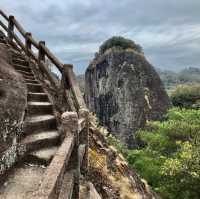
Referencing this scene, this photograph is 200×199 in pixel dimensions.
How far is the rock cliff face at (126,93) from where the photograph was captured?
3462 cm

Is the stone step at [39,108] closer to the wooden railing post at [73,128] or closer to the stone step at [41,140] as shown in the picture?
the stone step at [41,140]

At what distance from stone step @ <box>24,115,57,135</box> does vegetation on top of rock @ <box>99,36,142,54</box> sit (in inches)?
1498

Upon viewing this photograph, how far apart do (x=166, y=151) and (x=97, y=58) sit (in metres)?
29.4

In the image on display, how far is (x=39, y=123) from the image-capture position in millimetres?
5238

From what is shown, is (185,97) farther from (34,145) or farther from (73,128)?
(73,128)

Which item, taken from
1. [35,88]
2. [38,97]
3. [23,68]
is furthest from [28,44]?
[38,97]

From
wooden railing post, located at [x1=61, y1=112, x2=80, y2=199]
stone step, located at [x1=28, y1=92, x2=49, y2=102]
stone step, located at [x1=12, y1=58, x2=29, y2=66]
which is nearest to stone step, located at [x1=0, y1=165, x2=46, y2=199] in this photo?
wooden railing post, located at [x1=61, y1=112, x2=80, y2=199]

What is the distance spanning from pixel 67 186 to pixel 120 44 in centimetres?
4157

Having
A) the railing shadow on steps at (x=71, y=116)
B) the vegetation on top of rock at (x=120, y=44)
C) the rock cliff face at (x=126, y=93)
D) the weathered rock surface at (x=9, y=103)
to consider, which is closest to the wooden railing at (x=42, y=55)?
the railing shadow on steps at (x=71, y=116)

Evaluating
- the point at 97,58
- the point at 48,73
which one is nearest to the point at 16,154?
the point at 48,73

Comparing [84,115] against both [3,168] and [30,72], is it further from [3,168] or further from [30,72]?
[30,72]

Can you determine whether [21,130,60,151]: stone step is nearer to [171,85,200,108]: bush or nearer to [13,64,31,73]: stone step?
[13,64,31,73]: stone step

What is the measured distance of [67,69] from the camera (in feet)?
19.8

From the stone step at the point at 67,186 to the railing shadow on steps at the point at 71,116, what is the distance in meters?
0.02
